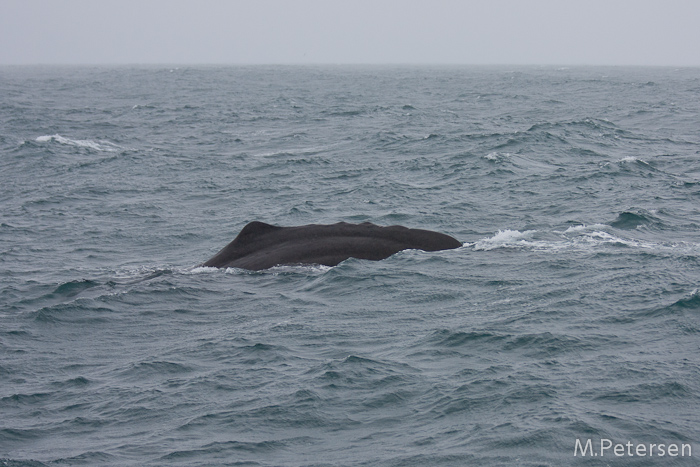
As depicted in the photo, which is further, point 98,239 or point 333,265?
point 98,239

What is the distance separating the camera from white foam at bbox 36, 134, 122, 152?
1529 inches

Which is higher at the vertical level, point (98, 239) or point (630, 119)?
point (630, 119)

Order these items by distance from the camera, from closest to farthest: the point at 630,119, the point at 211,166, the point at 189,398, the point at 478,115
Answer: the point at 189,398 < the point at 211,166 < the point at 630,119 < the point at 478,115

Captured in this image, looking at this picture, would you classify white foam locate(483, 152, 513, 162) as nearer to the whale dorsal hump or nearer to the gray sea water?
the gray sea water

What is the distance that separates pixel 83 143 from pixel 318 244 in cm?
2666

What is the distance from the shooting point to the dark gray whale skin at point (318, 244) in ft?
55.5

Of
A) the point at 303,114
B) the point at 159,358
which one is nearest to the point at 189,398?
the point at 159,358

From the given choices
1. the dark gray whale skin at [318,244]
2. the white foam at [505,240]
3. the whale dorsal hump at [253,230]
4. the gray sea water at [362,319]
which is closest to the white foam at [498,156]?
the gray sea water at [362,319]

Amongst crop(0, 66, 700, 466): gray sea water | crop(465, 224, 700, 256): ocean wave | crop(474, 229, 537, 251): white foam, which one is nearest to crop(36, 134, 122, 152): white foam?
crop(0, 66, 700, 466): gray sea water

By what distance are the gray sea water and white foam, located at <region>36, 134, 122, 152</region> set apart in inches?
249

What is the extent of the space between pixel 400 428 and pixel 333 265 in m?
7.42

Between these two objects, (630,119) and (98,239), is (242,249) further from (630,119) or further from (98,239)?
(630,119)

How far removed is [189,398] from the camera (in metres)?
10.7

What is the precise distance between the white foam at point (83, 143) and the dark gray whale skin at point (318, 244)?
75.6 feet
